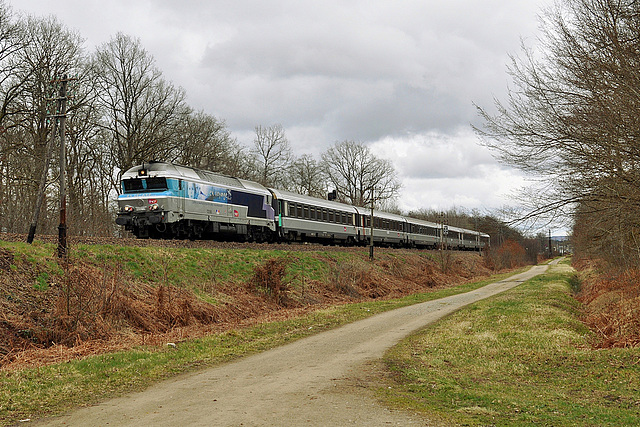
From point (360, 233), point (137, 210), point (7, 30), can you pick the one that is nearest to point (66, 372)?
point (137, 210)

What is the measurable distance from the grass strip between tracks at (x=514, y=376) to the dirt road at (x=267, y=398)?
2.05 feet

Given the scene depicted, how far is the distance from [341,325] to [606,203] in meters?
8.20

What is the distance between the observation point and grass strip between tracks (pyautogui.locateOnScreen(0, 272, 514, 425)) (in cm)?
757

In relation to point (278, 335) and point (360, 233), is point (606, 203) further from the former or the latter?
point (360, 233)

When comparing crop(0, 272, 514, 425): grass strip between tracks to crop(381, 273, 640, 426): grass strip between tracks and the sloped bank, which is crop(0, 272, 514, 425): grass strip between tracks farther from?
crop(381, 273, 640, 426): grass strip between tracks

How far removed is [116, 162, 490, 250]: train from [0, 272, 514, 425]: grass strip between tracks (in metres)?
10.8

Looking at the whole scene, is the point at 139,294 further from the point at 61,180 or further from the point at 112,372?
the point at 112,372

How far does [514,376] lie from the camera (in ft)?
31.8

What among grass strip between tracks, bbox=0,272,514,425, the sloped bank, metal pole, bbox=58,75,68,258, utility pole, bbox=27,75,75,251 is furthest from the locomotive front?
grass strip between tracks, bbox=0,272,514,425

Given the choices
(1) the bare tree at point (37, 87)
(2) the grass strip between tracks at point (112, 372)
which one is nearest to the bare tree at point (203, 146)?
(1) the bare tree at point (37, 87)

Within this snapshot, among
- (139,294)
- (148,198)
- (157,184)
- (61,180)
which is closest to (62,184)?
(61,180)

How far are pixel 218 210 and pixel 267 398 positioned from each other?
19.9m

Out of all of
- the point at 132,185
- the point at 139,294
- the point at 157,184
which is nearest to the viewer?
the point at 139,294

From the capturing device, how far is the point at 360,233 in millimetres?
46094
